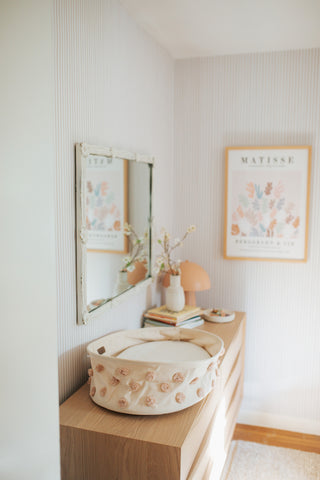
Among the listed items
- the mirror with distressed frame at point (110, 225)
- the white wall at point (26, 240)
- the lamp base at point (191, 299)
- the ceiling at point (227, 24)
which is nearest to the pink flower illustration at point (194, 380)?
the mirror with distressed frame at point (110, 225)

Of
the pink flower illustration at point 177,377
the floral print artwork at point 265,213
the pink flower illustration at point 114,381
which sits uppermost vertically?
the floral print artwork at point 265,213

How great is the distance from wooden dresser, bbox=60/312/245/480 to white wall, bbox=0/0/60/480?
88cm

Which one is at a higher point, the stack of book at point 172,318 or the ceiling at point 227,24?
the ceiling at point 227,24

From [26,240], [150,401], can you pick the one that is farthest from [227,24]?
[26,240]

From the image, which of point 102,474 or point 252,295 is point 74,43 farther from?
point 252,295

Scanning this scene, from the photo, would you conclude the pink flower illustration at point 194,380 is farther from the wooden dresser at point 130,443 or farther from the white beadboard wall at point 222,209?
the white beadboard wall at point 222,209

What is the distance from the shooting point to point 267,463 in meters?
2.67

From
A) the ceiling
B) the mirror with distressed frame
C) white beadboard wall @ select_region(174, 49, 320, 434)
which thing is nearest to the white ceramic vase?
the mirror with distressed frame

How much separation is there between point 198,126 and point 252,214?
71 centimetres

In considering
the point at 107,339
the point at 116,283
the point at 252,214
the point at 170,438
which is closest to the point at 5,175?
the point at 170,438

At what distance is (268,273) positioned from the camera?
3.01m

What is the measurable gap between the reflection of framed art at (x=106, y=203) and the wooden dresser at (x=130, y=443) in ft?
2.14

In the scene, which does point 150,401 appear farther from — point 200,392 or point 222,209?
point 222,209

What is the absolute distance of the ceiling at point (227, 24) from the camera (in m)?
2.12
